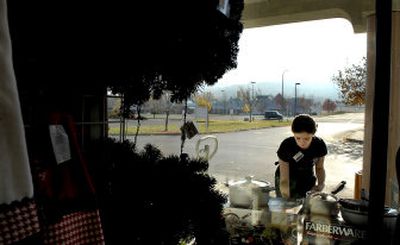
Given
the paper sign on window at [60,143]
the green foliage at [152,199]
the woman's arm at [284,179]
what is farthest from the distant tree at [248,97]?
the paper sign on window at [60,143]

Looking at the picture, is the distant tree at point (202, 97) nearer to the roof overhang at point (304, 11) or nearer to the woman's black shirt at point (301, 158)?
the woman's black shirt at point (301, 158)

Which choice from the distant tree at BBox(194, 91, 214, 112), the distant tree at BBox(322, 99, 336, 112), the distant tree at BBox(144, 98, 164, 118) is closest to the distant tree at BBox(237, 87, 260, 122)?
the distant tree at BBox(322, 99, 336, 112)

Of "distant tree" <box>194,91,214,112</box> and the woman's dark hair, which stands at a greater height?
"distant tree" <box>194,91,214,112</box>

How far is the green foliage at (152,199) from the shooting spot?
550 mm

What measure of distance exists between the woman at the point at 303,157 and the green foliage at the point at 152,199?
1088 millimetres

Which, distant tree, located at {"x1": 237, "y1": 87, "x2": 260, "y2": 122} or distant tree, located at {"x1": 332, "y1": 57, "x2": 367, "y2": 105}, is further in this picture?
distant tree, located at {"x1": 237, "y1": 87, "x2": 260, "y2": 122}

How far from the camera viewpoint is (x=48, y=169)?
0.44m

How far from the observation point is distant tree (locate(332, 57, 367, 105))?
9.05ft

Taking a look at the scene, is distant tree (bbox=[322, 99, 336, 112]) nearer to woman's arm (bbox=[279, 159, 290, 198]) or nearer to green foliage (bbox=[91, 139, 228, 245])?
woman's arm (bbox=[279, 159, 290, 198])

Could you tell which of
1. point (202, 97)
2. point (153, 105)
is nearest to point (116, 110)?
point (153, 105)

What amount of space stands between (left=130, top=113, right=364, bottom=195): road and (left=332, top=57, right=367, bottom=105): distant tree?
4.7 inches

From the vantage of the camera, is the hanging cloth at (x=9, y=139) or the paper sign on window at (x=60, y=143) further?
the paper sign on window at (x=60, y=143)

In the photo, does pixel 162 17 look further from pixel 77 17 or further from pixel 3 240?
pixel 3 240

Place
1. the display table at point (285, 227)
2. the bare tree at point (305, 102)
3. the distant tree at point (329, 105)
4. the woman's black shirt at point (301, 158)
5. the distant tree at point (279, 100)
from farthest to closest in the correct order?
the distant tree at point (279, 100)
the distant tree at point (329, 105)
the bare tree at point (305, 102)
the woman's black shirt at point (301, 158)
the display table at point (285, 227)
